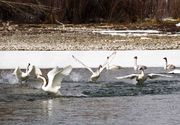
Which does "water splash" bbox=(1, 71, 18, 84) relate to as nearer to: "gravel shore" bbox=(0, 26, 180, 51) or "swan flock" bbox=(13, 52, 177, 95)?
"swan flock" bbox=(13, 52, 177, 95)

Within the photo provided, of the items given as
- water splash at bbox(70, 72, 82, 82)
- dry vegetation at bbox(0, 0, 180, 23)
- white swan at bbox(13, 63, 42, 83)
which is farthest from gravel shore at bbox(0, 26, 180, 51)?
white swan at bbox(13, 63, 42, 83)

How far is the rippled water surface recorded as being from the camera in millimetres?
12992

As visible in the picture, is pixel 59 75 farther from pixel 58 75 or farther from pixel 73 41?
pixel 73 41

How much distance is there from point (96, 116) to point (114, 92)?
3370 millimetres

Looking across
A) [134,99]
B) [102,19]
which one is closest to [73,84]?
[134,99]

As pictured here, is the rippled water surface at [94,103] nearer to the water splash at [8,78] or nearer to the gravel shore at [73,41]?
the water splash at [8,78]

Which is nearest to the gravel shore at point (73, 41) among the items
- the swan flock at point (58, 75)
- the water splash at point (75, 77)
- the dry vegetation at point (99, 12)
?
the swan flock at point (58, 75)

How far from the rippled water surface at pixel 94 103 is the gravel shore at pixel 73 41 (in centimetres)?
851

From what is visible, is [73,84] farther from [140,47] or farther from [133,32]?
[133,32]

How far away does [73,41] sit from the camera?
30.3m

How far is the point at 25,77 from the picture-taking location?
733 inches

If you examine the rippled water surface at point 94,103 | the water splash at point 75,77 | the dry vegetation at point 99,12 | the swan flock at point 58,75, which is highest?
the dry vegetation at point 99,12

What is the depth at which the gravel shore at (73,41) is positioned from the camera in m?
28.3

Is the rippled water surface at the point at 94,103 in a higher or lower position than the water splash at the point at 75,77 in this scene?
lower
